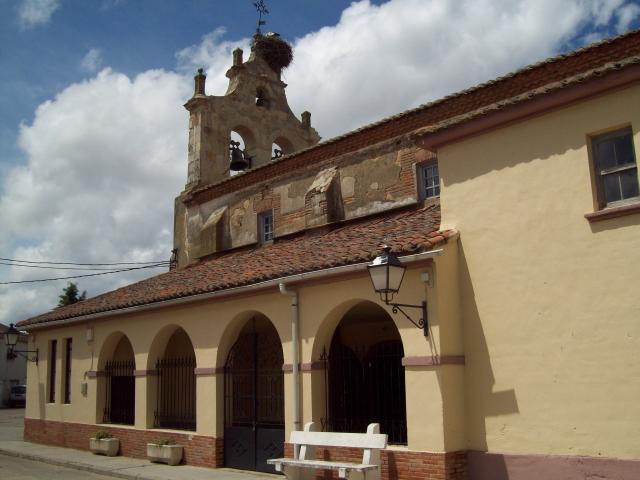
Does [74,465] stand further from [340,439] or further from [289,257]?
[340,439]

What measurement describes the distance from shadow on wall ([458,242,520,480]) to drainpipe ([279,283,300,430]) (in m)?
2.94

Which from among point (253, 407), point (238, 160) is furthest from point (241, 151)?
point (253, 407)

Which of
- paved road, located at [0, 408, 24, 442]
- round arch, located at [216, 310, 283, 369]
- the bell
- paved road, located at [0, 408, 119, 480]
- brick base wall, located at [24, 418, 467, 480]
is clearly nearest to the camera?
brick base wall, located at [24, 418, 467, 480]

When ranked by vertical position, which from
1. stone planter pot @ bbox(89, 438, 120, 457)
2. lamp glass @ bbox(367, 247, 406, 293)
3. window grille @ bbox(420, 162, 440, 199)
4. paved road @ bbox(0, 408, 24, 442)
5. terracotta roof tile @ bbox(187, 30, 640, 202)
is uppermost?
terracotta roof tile @ bbox(187, 30, 640, 202)

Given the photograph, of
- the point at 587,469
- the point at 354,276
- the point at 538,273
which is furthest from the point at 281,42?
the point at 587,469

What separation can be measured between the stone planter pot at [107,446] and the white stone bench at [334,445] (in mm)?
6669

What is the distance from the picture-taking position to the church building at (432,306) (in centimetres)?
841

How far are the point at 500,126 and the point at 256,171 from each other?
9.40 meters

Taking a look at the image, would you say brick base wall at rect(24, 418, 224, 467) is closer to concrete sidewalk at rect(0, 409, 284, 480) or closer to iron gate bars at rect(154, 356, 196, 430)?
concrete sidewalk at rect(0, 409, 284, 480)

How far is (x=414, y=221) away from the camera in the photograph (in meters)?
12.1

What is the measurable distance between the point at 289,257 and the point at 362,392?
3.28 metres

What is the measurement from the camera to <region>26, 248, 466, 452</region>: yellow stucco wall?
30.9 ft

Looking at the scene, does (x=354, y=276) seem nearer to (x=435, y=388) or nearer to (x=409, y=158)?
(x=435, y=388)

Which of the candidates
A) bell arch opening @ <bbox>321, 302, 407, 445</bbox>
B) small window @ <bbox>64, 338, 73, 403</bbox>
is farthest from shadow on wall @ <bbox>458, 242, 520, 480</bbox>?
small window @ <bbox>64, 338, 73, 403</bbox>
